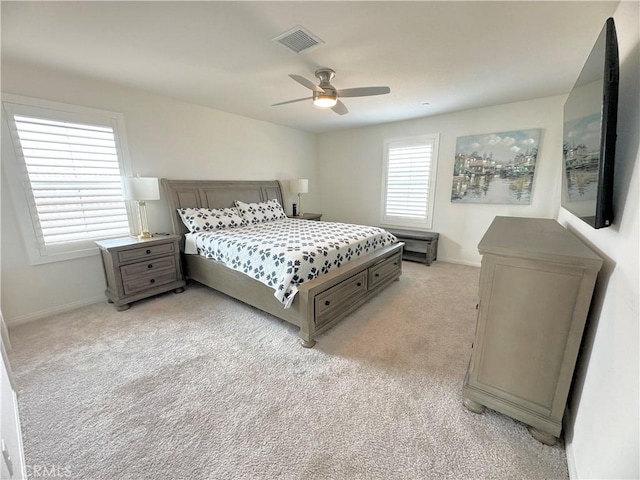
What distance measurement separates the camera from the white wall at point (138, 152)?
2.47 m

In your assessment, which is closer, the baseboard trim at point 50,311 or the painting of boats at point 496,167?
the baseboard trim at point 50,311

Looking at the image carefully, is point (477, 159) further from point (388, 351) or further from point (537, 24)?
point (388, 351)

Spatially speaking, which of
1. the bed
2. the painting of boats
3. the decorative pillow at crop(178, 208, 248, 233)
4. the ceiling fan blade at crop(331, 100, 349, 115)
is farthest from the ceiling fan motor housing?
the painting of boats

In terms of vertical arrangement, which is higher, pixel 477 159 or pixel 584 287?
pixel 477 159

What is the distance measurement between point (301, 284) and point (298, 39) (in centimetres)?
198

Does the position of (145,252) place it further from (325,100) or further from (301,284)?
(325,100)

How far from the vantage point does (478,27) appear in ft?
6.07

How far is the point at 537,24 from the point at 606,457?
2551 mm

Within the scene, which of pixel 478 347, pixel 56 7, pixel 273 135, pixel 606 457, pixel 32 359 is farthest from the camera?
pixel 273 135

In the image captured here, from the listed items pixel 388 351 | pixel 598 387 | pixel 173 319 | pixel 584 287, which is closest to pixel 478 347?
pixel 598 387

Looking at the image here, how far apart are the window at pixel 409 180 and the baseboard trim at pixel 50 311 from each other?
15.5 feet

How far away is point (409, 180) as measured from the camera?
15.5ft

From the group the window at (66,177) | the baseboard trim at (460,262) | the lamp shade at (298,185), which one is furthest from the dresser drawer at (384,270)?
the window at (66,177)

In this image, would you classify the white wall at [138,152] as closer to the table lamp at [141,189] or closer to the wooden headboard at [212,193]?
the wooden headboard at [212,193]
